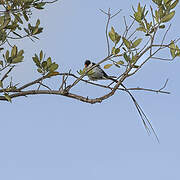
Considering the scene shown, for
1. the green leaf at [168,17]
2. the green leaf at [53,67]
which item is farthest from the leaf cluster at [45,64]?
the green leaf at [168,17]

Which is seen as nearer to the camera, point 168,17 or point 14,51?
point 168,17

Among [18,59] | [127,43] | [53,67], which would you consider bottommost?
[127,43]

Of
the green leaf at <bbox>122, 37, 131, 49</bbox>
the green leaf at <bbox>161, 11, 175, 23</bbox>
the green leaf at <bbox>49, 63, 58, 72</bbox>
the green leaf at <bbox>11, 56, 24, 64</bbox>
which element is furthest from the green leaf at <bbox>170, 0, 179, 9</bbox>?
the green leaf at <bbox>11, 56, 24, 64</bbox>

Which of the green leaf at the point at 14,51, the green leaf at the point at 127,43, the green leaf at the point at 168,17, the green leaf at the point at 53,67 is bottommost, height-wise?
the green leaf at the point at 127,43

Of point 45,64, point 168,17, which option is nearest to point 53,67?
point 45,64

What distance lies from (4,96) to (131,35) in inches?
66.8

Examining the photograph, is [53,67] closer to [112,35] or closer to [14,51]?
[14,51]

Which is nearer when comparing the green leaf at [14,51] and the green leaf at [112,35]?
the green leaf at [112,35]

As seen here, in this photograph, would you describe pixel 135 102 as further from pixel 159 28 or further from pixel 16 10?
pixel 16 10

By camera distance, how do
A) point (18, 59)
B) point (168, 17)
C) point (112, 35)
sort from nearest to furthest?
point (168, 17)
point (112, 35)
point (18, 59)

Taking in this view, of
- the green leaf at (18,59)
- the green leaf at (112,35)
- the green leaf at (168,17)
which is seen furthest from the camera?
the green leaf at (18,59)

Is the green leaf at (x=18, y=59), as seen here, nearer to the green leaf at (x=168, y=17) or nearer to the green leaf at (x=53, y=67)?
the green leaf at (x=53, y=67)

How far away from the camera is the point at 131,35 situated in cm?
414

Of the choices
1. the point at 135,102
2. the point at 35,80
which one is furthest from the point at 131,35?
the point at 35,80
